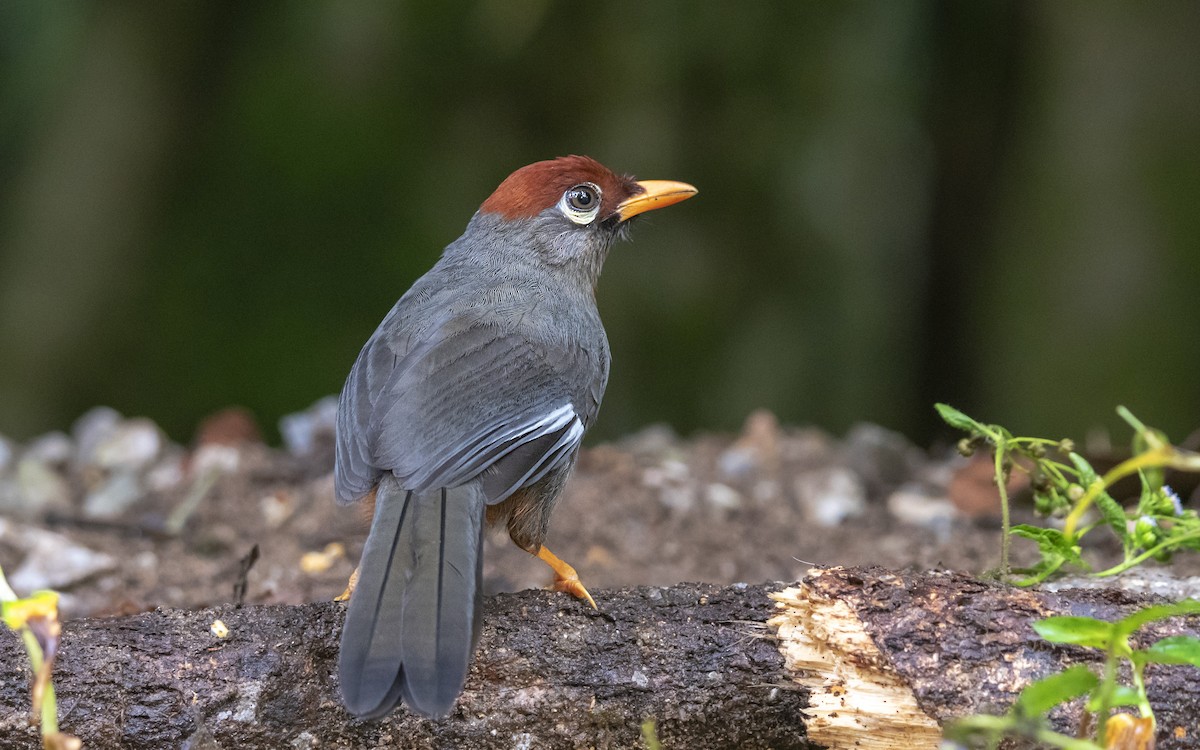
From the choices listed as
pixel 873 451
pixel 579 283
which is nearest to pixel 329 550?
pixel 579 283

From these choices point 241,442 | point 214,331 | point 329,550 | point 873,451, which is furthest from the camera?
point 214,331

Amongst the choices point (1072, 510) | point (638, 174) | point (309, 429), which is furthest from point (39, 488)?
point (1072, 510)

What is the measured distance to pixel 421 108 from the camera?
6.50 m

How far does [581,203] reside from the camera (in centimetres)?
418

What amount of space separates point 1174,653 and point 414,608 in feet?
4.10

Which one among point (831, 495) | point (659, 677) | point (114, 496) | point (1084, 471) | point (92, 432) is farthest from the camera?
point (92, 432)

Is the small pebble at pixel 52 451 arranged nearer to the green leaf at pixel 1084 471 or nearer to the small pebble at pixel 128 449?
Result: the small pebble at pixel 128 449

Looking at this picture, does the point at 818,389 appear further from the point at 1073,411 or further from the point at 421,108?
the point at 421,108

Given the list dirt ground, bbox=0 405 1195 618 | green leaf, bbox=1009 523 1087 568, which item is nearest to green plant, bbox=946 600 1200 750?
green leaf, bbox=1009 523 1087 568

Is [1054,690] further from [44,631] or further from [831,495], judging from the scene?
[831,495]

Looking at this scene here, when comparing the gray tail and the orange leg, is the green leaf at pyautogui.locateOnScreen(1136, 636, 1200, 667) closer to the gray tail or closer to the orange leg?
the gray tail

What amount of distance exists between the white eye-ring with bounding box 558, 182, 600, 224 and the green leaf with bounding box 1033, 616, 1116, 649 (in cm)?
241

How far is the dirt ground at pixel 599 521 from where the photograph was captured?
12.9 ft

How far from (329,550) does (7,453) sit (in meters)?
2.16
